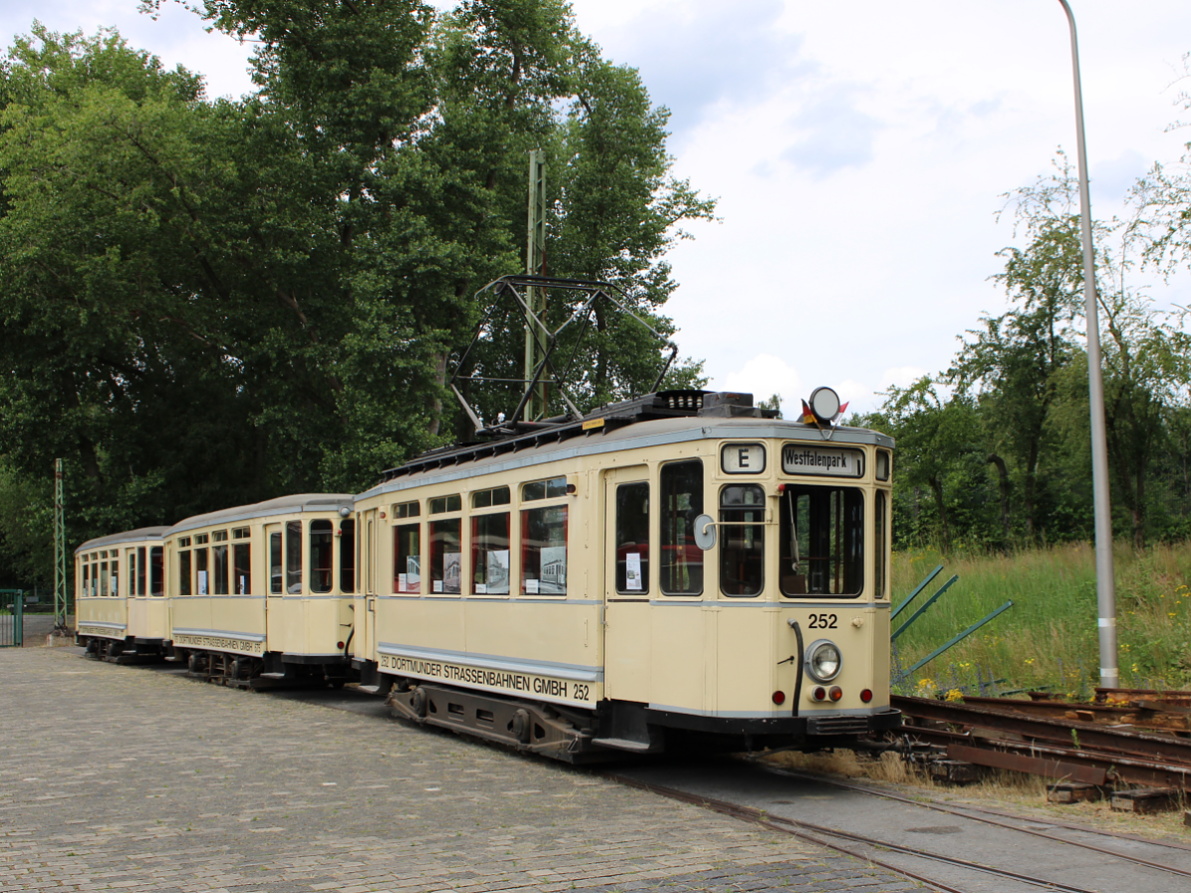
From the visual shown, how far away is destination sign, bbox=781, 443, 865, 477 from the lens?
9.01 m

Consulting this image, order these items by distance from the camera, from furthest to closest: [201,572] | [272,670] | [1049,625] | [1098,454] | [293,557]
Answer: [201,572] → [272,670] → [293,557] → [1049,625] → [1098,454]

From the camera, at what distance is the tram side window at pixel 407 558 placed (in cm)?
1348

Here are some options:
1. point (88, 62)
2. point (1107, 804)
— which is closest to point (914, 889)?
point (1107, 804)

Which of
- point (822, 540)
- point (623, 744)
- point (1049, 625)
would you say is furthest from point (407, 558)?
point (1049, 625)

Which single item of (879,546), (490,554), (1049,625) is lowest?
(1049,625)

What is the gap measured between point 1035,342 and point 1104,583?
1013 inches

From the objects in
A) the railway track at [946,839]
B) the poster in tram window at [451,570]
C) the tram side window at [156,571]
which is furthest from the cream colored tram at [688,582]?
the tram side window at [156,571]

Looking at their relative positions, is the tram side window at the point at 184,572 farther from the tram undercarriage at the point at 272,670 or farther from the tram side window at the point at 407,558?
the tram side window at the point at 407,558

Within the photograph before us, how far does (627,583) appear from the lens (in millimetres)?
9656

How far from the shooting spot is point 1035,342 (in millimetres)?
36656

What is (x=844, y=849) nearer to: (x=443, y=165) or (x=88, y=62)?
(x=443, y=165)

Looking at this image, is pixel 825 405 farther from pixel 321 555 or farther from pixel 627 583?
pixel 321 555

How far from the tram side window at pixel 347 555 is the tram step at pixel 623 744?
24.8 ft

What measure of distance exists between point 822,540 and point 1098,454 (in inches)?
215
